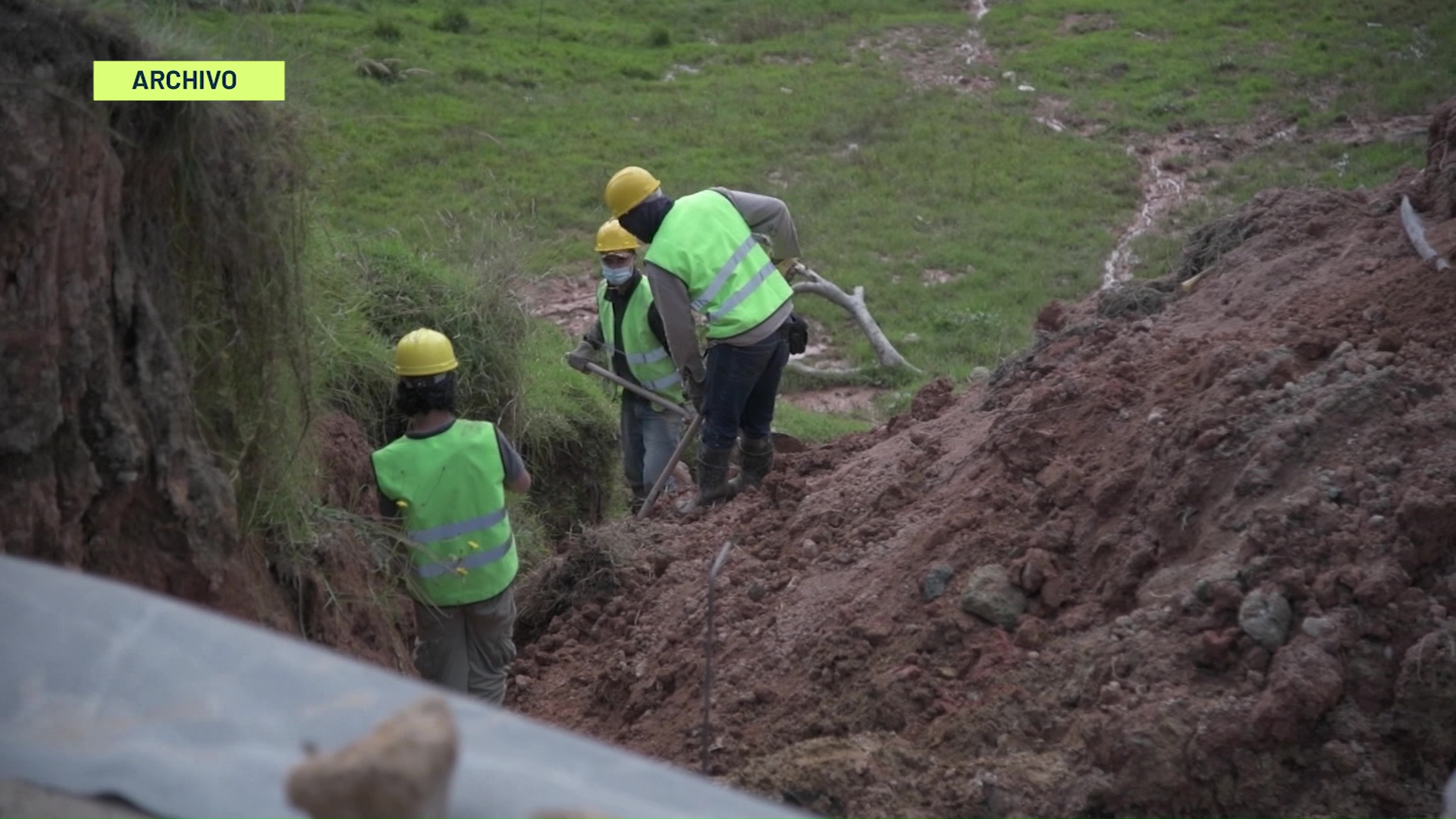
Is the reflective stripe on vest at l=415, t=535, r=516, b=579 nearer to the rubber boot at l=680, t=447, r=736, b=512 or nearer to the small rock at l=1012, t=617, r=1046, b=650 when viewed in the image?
the small rock at l=1012, t=617, r=1046, b=650

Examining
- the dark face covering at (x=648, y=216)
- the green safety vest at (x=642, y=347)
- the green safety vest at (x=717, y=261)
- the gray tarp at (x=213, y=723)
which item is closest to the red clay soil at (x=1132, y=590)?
the green safety vest at (x=717, y=261)

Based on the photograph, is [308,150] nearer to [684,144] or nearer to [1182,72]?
[684,144]

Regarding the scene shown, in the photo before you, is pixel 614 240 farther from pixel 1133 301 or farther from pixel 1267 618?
pixel 1267 618

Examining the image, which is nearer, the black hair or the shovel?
the black hair

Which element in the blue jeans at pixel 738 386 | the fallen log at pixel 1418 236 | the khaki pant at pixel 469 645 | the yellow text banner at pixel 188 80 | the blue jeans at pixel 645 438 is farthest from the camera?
the blue jeans at pixel 645 438

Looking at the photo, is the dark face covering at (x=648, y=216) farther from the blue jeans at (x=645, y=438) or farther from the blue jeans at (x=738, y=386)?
the blue jeans at (x=645, y=438)

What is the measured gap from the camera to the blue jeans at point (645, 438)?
808 cm

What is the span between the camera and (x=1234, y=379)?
512 centimetres

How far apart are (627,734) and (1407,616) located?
2716 mm

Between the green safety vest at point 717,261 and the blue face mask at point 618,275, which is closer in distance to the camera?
the green safety vest at point 717,261

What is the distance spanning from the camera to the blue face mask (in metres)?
7.70

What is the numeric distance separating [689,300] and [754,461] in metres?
1.08

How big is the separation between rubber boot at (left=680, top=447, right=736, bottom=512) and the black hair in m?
Result: 2.70

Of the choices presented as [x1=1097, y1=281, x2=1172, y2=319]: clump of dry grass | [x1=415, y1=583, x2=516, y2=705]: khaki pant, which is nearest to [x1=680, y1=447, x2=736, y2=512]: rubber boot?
[x1=1097, y1=281, x2=1172, y2=319]: clump of dry grass
